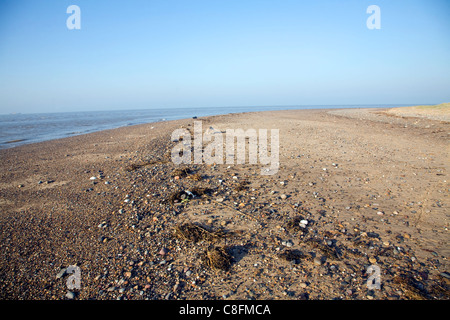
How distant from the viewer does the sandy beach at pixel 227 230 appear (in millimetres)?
2918

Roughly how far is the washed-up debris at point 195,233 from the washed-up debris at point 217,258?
12.4 inches

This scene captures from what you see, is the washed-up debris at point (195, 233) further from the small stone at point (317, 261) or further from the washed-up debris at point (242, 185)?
the washed-up debris at point (242, 185)

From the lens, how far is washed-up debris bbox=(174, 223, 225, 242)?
12.3ft

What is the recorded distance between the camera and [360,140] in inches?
414

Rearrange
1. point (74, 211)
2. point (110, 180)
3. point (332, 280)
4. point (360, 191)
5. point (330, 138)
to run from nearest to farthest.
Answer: point (332, 280) → point (74, 211) → point (360, 191) → point (110, 180) → point (330, 138)

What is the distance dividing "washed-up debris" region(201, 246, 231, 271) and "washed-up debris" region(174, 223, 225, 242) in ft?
1.03

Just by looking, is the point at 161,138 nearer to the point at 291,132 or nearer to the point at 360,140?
the point at 291,132

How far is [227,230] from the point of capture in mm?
4008

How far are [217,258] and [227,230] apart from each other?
0.77 meters

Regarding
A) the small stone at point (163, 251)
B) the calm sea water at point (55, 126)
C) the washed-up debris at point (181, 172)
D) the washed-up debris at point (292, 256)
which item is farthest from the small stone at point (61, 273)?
the calm sea water at point (55, 126)

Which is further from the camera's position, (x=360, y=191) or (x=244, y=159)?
(x=244, y=159)

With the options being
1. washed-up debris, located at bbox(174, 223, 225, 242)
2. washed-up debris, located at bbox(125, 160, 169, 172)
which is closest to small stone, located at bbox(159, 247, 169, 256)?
washed-up debris, located at bbox(174, 223, 225, 242)
